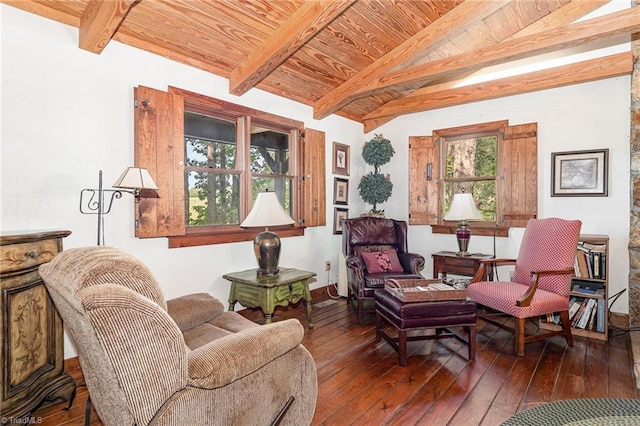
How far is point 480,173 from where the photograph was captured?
14.1ft

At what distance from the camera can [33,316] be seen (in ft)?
6.13

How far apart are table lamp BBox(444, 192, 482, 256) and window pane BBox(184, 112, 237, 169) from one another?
2.45 m

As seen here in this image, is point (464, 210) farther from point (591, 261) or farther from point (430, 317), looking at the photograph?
point (430, 317)

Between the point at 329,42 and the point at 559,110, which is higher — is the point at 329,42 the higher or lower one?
the higher one

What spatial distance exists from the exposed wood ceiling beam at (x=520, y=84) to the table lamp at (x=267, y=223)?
2.36 meters

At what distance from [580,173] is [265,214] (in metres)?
3.29

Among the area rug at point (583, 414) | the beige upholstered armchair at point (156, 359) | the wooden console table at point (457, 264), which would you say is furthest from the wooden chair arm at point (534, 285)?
the beige upholstered armchair at point (156, 359)

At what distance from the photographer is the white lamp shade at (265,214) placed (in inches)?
120

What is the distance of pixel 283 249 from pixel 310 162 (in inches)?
42.5

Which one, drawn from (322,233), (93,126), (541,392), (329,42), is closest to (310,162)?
(322,233)

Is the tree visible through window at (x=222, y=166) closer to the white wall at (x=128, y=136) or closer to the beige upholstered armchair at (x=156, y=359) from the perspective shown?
the white wall at (x=128, y=136)

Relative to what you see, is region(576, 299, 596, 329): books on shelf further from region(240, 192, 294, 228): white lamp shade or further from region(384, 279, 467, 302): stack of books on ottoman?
region(240, 192, 294, 228): white lamp shade

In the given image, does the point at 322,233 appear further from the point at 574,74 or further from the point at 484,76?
the point at 574,74

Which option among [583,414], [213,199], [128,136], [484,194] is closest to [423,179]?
[484,194]
